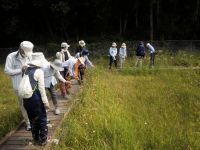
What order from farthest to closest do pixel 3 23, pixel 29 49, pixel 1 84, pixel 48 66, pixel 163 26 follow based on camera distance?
1. pixel 163 26
2. pixel 3 23
3. pixel 1 84
4. pixel 48 66
5. pixel 29 49

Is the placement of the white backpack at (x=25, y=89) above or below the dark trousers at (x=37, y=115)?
above

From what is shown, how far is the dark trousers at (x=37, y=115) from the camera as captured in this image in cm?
830

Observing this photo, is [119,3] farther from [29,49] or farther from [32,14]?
[29,49]

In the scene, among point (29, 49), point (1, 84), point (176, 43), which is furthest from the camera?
point (176, 43)

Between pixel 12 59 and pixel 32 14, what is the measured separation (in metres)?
39.1

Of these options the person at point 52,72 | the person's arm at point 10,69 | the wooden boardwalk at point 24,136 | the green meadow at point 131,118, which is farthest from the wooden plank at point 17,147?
the person at point 52,72

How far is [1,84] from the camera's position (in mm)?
23141

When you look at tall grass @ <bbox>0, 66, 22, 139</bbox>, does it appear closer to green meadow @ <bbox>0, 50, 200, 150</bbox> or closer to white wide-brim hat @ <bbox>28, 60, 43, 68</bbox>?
green meadow @ <bbox>0, 50, 200, 150</bbox>

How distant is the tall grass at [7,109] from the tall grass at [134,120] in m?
1.71

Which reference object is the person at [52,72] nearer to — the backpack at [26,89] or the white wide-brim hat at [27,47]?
the white wide-brim hat at [27,47]

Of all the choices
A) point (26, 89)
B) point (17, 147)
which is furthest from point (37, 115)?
point (17, 147)

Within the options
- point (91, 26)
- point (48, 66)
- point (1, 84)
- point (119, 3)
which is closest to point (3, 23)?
point (91, 26)

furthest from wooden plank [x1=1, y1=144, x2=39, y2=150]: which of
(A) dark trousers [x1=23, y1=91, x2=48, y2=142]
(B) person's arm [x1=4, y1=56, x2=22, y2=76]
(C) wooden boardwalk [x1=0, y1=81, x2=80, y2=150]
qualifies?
(B) person's arm [x1=4, y1=56, x2=22, y2=76]

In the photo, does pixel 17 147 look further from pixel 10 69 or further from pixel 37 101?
pixel 10 69
